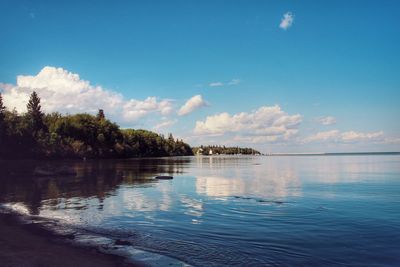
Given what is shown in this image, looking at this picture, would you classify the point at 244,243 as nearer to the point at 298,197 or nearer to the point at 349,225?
the point at 349,225

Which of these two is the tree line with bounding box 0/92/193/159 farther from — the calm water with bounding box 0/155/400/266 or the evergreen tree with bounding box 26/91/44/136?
the calm water with bounding box 0/155/400/266

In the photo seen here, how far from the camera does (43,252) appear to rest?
600 inches

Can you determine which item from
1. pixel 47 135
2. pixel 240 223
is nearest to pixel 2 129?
pixel 47 135

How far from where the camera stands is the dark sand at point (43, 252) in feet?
45.1

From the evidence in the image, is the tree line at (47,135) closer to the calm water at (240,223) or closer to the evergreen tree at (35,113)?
the evergreen tree at (35,113)

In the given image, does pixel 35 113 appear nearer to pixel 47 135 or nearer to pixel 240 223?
pixel 47 135

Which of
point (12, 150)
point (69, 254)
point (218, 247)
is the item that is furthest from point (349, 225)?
point (12, 150)

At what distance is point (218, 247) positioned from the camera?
17.1 m

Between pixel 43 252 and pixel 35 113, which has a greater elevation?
pixel 35 113

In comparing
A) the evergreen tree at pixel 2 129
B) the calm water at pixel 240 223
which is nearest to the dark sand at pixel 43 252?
the calm water at pixel 240 223

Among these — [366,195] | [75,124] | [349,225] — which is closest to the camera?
[349,225]

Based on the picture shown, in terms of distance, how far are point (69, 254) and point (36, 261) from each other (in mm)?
1327

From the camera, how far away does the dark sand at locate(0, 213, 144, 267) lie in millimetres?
13734

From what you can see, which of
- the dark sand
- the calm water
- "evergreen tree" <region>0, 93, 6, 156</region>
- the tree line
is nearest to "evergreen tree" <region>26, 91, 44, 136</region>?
the tree line
